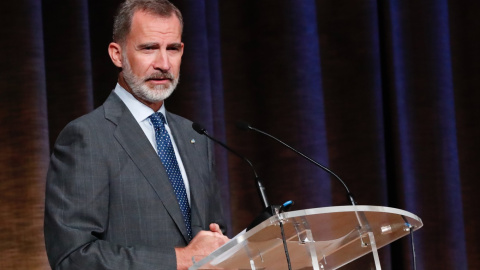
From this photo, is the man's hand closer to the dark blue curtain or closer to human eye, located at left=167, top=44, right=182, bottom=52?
human eye, located at left=167, top=44, right=182, bottom=52

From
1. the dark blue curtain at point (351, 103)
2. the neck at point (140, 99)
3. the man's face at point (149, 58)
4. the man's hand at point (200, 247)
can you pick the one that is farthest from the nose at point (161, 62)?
the dark blue curtain at point (351, 103)

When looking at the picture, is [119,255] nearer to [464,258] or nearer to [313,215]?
[313,215]

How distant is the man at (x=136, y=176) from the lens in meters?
1.86

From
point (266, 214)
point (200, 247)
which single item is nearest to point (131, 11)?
point (200, 247)

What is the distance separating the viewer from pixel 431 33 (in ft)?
10.7

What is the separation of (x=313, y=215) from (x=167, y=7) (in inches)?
38.7

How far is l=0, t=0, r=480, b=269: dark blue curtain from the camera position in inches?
124

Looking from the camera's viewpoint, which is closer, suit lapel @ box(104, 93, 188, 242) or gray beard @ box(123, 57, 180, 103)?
suit lapel @ box(104, 93, 188, 242)

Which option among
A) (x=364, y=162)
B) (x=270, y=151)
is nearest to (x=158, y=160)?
(x=270, y=151)

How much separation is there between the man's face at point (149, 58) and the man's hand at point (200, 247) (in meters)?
0.50

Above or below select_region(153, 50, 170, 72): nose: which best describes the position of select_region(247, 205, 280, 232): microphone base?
below

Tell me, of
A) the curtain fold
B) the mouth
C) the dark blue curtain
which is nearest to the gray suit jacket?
the mouth

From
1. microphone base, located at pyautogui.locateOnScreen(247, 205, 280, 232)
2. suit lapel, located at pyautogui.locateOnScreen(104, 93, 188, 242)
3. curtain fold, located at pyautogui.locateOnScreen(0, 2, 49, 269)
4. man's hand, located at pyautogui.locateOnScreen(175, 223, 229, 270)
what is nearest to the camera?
microphone base, located at pyautogui.locateOnScreen(247, 205, 280, 232)

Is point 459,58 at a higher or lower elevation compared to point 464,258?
higher
